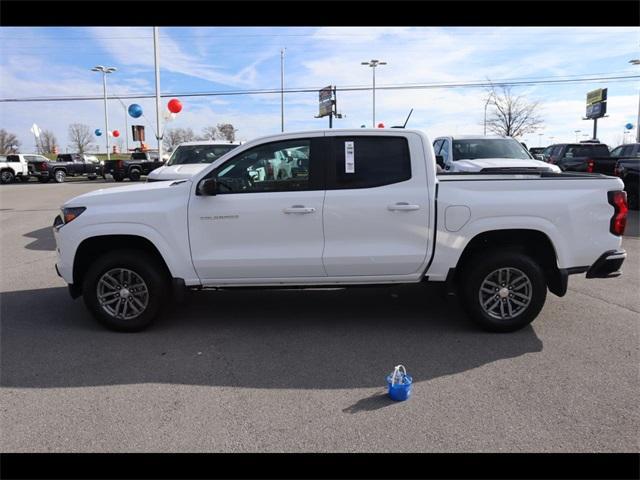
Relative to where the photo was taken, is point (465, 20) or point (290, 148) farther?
point (290, 148)

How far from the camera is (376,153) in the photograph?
16.3 ft

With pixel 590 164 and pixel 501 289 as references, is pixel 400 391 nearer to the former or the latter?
pixel 501 289

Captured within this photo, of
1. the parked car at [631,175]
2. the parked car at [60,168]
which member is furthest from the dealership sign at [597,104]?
the parked car at [60,168]

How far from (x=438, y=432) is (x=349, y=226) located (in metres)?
2.12

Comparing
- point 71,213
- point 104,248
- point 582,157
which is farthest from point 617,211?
point 582,157

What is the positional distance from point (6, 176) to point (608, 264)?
36912mm

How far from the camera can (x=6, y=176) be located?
33.2 m

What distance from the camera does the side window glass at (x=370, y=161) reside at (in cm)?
488

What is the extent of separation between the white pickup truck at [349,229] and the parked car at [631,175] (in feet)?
35.1

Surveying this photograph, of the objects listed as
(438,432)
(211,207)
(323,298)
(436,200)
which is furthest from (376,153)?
(438,432)

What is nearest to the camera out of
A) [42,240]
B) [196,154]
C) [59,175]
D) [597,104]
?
[42,240]

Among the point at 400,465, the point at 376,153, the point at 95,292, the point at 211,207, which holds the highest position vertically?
the point at 376,153

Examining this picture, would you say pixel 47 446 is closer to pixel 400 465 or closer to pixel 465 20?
pixel 400 465

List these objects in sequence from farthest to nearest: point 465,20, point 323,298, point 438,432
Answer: point 323,298
point 465,20
point 438,432
